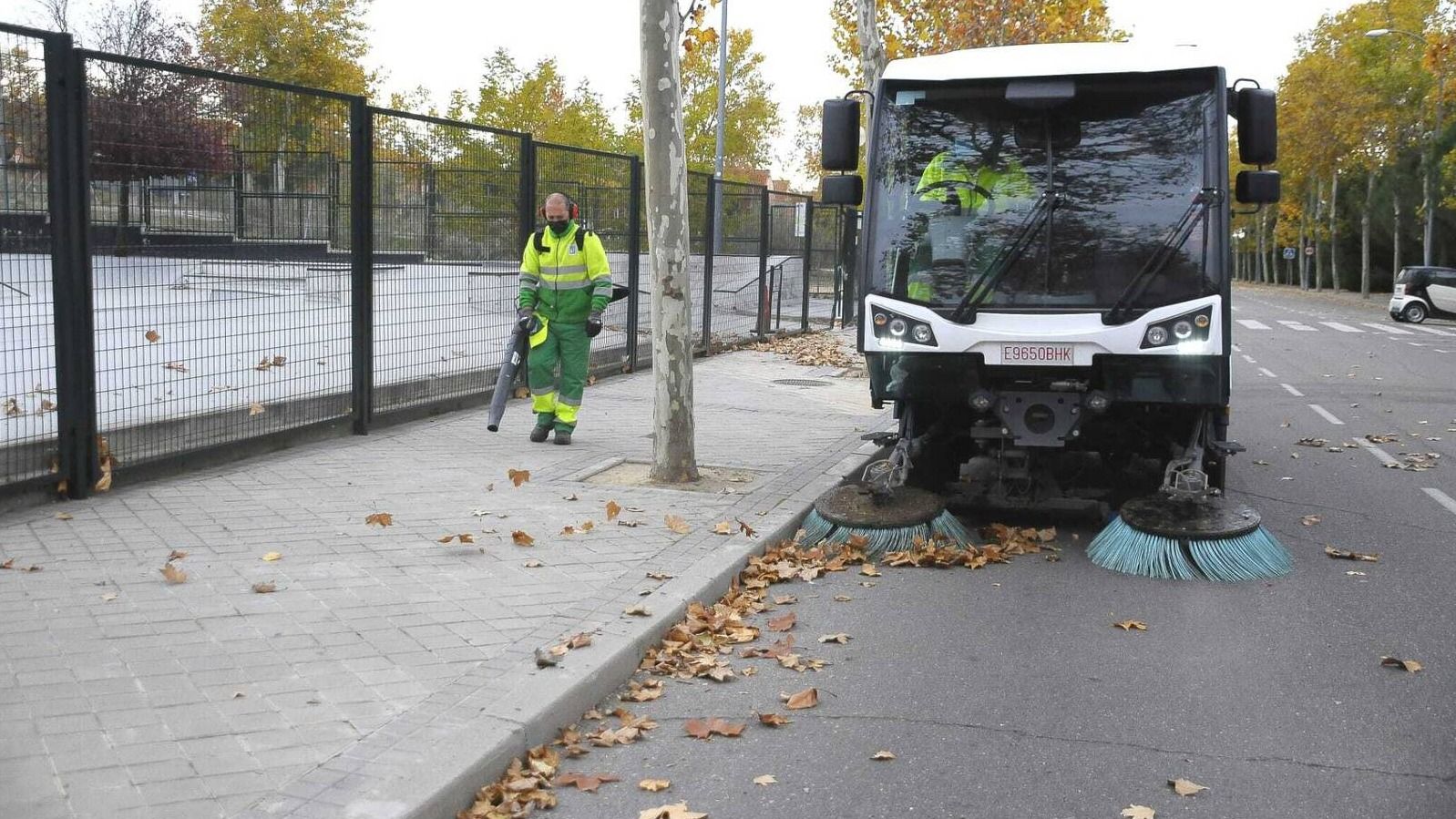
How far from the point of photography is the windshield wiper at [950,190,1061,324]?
7.64 metres

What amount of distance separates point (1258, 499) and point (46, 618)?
24.7ft

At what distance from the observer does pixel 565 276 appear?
10508 mm

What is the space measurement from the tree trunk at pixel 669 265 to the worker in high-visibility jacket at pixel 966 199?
1.68 meters

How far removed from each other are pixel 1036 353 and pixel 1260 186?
1758 millimetres

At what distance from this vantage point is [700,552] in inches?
272

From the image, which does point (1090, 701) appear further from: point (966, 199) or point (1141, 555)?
point (966, 199)

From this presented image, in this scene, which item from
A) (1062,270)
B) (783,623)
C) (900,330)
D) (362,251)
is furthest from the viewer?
(362,251)

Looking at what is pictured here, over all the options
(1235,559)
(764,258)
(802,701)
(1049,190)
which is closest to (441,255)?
(1049,190)

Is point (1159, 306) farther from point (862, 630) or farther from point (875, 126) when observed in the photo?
point (862, 630)

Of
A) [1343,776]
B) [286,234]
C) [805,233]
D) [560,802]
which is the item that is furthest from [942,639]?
[805,233]

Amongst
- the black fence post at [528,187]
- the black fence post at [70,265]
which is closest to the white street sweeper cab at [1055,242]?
the black fence post at [70,265]

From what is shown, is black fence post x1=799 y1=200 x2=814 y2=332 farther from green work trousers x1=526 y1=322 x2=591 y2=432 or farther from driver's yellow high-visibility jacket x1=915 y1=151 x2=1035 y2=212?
driver's yellow high-visibility jacket x1=915 y1=151 x2=1035 y2=212

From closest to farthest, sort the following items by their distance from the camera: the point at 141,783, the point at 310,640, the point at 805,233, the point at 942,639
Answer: the point at 141,783 → the point at 310,640 → the point at 942,639 → the point at 805,233

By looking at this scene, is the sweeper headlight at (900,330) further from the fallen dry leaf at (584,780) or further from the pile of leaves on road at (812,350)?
the pile of leaves on road at (812,350)
